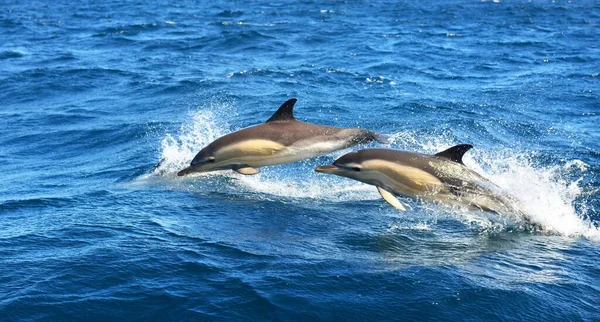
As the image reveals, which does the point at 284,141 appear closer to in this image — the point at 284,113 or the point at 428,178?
the point at 284,113

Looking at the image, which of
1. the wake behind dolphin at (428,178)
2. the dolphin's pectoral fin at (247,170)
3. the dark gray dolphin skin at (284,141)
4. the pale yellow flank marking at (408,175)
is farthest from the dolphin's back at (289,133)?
the pale yellow flank marking at (408,175)

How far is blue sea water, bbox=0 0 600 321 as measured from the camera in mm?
6961

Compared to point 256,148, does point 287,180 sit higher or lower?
lower

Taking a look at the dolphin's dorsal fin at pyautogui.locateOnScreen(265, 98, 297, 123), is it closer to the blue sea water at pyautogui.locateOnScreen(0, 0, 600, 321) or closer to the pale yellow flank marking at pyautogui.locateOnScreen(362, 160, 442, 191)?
Answer: the blue sea water at pyautogui.locateOnScreen(0, 0, 600, 321)

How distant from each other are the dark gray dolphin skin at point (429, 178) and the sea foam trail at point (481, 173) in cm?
33

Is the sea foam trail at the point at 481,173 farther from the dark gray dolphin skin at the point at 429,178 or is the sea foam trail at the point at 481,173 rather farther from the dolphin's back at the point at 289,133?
the dolphin's back at the point at 289,133

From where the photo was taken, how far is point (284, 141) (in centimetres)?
957

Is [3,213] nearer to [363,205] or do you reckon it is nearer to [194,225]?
[194,225]

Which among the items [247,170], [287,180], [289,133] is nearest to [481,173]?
[287,180]

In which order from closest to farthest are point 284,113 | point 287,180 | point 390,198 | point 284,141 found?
point 390,198, point 284,141, point 284,113, point 287,180

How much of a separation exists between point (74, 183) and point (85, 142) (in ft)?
12.6

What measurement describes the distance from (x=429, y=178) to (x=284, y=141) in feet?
6.14

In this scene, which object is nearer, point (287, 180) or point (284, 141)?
point (284, 141)

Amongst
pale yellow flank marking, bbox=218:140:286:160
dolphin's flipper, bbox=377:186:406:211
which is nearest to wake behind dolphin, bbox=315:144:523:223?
dolphin's flipper, bbox=377:186:406:211
